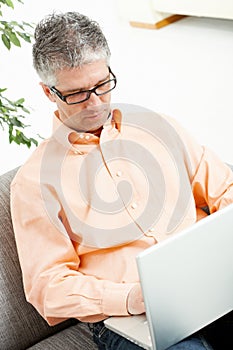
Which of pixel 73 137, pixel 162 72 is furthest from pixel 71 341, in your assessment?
pixel 162 72

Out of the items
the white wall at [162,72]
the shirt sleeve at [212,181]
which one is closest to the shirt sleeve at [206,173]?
the shirt sleeve at [212,181]

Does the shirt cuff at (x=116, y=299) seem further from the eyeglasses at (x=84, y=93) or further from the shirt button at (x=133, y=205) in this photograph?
the eyeglasses at (x=84, y=93)

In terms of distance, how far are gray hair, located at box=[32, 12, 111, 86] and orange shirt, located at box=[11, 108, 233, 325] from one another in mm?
160

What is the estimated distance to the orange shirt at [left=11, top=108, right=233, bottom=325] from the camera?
1.57 m

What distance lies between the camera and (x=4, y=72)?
459 centimetres

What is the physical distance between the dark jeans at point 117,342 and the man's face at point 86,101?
48 centimetres

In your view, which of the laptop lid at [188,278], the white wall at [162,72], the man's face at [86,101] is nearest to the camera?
the laptop lid at [188,278]

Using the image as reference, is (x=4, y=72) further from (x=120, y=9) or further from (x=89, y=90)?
(x=89, y=90)

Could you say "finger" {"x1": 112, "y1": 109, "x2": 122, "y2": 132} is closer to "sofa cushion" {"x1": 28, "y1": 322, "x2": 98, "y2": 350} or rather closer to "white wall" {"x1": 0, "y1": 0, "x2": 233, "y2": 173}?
"sofa cushion" {"x1": 28, "y1": 322, "x2": 98, "y2": 350}

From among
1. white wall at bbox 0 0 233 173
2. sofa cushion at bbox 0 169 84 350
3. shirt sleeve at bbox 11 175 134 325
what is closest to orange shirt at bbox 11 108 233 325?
shirt sleeve at bbox 11 175 134 325

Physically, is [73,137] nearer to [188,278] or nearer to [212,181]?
[212,181]

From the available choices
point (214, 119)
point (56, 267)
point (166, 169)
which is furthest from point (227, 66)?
→ point (56, 267)

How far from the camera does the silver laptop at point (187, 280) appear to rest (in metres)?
1.21

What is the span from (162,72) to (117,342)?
2.95 metres
